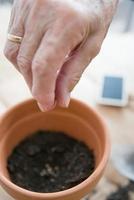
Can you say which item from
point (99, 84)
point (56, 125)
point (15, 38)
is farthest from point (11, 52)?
point (99, 84)

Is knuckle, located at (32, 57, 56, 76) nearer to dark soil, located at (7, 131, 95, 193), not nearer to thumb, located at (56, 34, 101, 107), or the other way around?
thumb, located at (56, 34, 101, 107)

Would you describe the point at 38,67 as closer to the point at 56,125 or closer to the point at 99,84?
the point at 56,125

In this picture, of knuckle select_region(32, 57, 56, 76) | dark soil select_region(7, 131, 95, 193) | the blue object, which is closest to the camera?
knuckle select_region(32, 57, 56, 76)

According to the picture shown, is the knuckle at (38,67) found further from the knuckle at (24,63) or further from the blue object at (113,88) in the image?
the blue object at (113,88)

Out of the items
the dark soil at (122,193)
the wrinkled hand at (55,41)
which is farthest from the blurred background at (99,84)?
the wrinkled hand at (55,41)

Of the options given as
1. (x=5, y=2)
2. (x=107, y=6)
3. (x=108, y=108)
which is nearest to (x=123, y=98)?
(x=108, y=108)

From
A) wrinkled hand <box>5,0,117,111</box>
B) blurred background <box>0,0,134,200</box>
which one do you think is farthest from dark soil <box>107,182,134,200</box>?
wrinkled hand <box>5,0,117,111</box>
